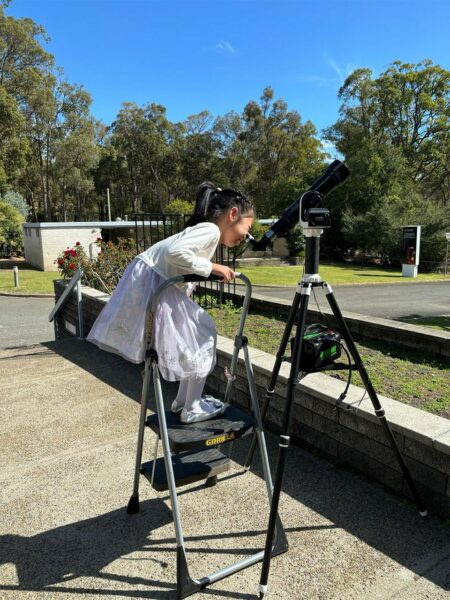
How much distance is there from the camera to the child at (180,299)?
84.8 inches

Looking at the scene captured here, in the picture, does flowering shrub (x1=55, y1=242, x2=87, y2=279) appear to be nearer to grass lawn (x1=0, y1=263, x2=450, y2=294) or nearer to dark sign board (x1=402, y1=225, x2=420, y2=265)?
grass lawn (x1=0, y1=263, x2=450, y2=294)

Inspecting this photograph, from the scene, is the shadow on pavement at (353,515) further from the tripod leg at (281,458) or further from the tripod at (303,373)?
the tripod leg at (281,458)

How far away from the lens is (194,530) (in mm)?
2379

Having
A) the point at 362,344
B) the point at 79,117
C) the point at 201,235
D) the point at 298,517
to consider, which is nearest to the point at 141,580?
the point at 298,517

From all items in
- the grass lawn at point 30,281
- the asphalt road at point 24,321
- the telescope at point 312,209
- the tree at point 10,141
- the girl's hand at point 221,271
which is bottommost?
the asphalt road at point 24,321

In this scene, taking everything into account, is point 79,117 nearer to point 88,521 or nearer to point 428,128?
point 428,128

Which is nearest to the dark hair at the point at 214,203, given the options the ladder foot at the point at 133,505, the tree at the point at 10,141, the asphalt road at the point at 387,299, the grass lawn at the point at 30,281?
the ladder foot at the point at 133,505

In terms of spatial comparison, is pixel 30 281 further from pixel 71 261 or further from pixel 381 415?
pixel 381 415

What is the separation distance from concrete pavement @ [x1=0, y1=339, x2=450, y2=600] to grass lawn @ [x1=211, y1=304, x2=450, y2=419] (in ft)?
3.12

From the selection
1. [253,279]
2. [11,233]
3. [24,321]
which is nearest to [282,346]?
[24,321]

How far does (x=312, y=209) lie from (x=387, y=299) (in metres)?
12.6

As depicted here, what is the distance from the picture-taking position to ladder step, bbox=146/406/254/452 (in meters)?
2.14

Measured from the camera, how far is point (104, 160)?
47.1 metres

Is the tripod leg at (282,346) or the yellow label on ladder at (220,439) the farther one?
the tripod leg at (282,346)
